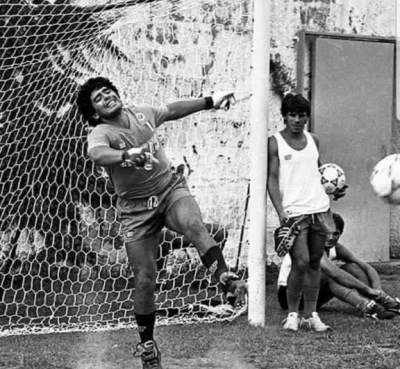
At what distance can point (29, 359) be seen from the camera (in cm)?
668

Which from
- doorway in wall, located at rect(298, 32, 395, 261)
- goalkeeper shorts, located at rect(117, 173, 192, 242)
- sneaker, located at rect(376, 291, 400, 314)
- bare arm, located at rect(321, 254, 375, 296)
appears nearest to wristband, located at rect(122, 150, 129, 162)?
goalkeeper shorts, located at rect(117, 173, 192, 242)

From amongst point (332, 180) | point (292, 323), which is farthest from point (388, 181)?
point (292, 323)

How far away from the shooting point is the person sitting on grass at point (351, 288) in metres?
8.09

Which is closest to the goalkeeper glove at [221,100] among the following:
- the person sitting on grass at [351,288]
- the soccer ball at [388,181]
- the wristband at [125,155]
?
the wristband at [125,155]

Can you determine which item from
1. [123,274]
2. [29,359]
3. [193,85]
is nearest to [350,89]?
[193,85]

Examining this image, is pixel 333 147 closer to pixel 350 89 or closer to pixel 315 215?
pixel 350 89

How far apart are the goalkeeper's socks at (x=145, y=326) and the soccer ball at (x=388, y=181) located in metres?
1.68

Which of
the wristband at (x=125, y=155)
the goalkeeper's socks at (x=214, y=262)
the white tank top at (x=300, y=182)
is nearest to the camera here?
the wristband at (x=125, y=155)

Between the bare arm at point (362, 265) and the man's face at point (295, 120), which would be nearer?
the man's face at point (295, 120)

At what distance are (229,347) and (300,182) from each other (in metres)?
1.44

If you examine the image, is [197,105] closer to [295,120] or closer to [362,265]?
[295,120]

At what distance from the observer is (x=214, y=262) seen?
6.04m

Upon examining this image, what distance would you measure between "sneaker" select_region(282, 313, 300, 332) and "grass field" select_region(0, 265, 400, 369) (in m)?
0.07

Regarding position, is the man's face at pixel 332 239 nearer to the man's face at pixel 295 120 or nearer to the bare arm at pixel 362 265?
the bare arm at pixel 362 265
